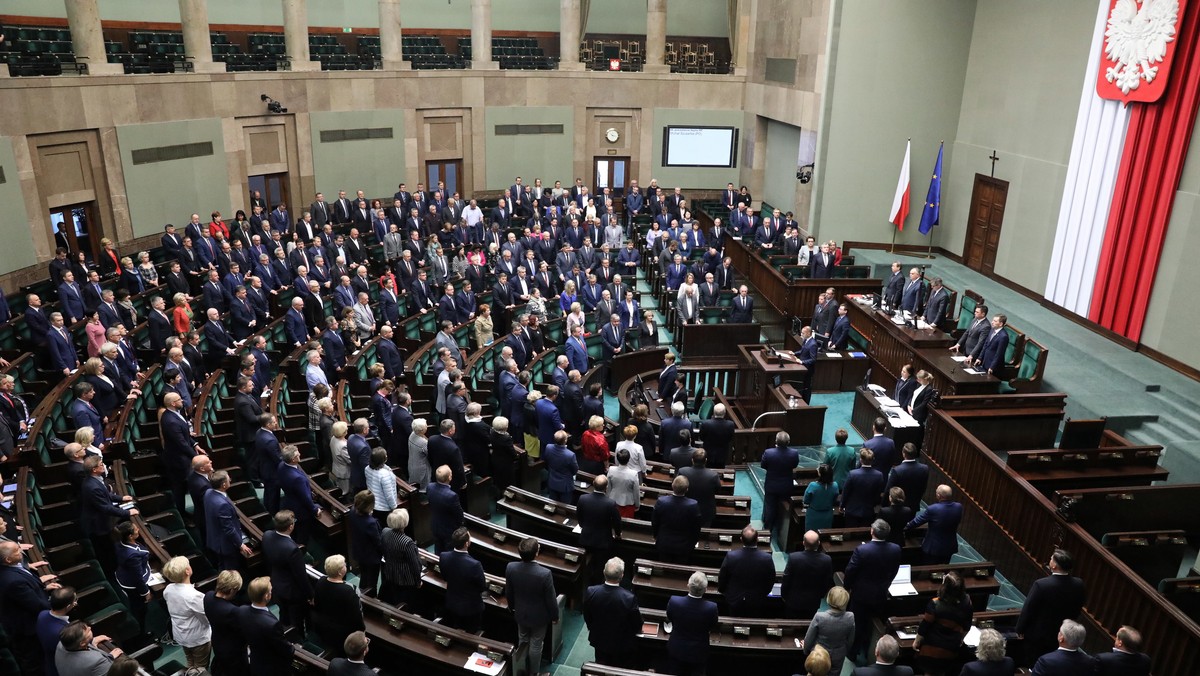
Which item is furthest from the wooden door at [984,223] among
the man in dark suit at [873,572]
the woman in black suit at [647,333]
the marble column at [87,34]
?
the marble column at [87,34]

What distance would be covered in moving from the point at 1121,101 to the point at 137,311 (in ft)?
48.2

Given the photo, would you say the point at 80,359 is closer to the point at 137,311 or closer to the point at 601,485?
the point at 137,311

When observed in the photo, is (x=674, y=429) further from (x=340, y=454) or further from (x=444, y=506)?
(x=340, y=454)

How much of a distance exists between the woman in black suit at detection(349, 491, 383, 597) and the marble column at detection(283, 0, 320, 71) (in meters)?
14.2

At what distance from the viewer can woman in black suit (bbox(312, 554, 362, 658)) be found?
519 centimetres

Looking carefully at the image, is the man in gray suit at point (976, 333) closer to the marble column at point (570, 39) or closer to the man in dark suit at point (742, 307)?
the man in dark suit at point (742, 307)

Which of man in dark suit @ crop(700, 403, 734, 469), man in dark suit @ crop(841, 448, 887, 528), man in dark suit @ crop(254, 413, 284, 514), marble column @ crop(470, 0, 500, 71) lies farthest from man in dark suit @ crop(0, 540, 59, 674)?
marble column @ crop(470, 0, 500, 71)

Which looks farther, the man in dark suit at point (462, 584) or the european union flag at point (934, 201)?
the european union flag at point (934, 201)

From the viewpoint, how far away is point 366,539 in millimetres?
6141

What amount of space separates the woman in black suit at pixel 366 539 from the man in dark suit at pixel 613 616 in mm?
1719

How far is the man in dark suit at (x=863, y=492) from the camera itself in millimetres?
7199

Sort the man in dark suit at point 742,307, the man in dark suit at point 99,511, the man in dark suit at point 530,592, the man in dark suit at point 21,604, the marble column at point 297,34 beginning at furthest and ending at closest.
A: the marble column at point 297,34 < the man in dark suit at point 742,307 < the man in dark suit at point 99,511 < the man in dark suit at point 530,592 < the man in dark suit at point 21,604

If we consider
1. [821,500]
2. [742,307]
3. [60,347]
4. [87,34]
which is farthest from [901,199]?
[87,34]

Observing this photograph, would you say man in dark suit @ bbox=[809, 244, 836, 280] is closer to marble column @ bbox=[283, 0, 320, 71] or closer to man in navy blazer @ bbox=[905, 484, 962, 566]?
man in navy blazer @ bbox=[905, 484, 962, 566]
